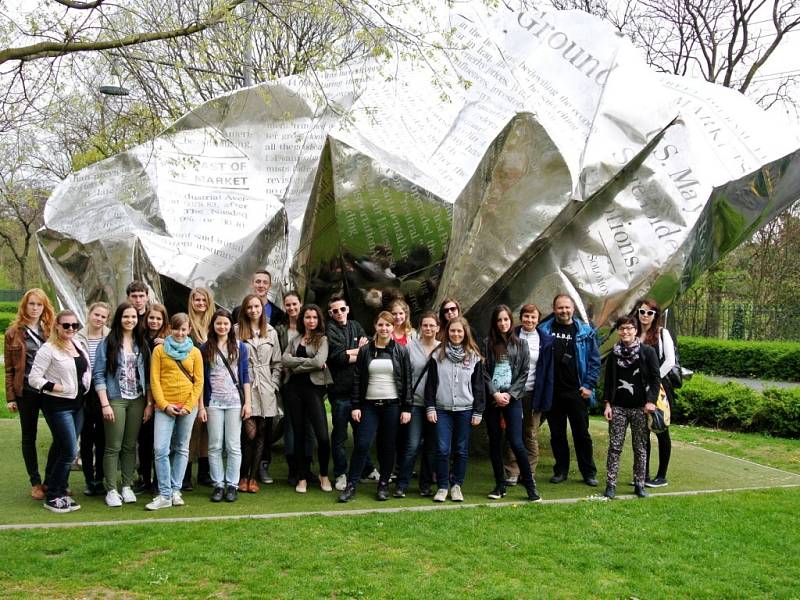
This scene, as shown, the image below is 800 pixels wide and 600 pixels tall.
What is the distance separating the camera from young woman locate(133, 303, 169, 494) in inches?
268

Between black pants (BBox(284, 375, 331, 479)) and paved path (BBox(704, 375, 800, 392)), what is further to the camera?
paved path (BBox(704, 375, 800, 392))

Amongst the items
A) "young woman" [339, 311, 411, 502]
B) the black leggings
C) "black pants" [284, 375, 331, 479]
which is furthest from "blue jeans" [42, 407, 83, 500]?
"young woman" [339, 311, 411, 502]

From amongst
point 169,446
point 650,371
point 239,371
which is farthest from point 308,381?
point 650,371

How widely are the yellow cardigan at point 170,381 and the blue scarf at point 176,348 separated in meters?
0.03

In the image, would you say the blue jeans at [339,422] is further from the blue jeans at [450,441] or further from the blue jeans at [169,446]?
the blue jeans at [169,446]

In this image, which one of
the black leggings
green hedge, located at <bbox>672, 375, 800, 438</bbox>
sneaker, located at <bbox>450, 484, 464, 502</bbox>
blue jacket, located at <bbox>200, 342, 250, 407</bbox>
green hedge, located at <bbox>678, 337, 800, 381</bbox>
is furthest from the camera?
green hedge, located at <bbox>678, 337, 800, 381</bbox>

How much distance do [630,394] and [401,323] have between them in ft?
6.70

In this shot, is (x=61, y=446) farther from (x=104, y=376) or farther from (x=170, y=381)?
(x=170, y=381)

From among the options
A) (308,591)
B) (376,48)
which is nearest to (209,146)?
(376,48)

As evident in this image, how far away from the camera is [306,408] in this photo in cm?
718

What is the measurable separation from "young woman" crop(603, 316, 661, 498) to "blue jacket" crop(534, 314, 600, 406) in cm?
24

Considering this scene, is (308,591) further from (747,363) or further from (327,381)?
(747,363)

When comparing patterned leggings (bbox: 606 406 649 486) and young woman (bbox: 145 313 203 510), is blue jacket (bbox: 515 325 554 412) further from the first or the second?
young woman (bbox: 145 313 203 510)

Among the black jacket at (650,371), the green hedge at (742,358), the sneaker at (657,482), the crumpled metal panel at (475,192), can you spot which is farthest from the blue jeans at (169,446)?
the green hedge at (742,358)
